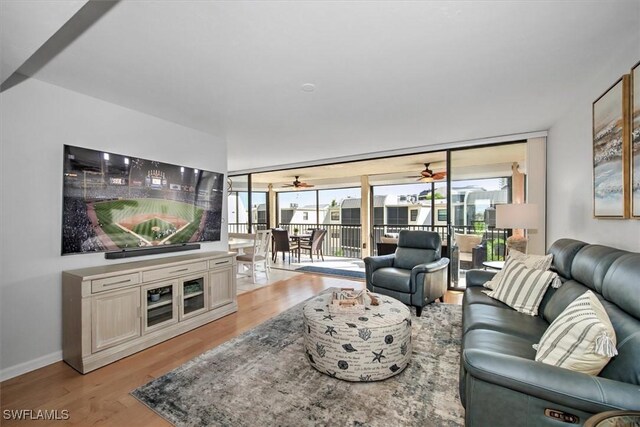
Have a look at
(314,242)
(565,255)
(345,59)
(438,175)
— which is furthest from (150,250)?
(438,175)

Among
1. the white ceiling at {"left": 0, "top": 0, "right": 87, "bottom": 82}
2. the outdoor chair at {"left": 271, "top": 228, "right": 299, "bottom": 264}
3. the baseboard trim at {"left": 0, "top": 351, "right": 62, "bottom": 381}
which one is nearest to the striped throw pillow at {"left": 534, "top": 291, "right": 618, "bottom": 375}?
the white ceiling at {"left": 0, "top": 0, "right": 87, "bottom": 82}

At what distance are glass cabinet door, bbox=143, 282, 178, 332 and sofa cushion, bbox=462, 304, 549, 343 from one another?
265 cm

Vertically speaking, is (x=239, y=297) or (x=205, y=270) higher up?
(x=205, y=270)

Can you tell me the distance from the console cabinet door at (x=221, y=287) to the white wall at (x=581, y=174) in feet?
11.8

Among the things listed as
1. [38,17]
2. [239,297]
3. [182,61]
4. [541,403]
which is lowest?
[239,297]

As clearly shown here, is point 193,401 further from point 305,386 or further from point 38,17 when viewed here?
point 38,17

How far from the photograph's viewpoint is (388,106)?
2.86 m

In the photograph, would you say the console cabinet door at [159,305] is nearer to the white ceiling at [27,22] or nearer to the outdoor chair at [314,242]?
the white ceiling at [27,22]

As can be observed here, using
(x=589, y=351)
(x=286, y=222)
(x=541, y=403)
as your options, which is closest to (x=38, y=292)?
(x=541, y=403)

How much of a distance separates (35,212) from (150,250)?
0.99 metres

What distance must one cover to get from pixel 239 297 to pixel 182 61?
3188 mm

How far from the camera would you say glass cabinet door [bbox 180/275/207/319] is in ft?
9.63

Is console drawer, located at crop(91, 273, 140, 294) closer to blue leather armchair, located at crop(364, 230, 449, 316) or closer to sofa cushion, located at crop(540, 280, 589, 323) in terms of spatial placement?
blue leather armchair, located at crop(364, 230, 449, 316)

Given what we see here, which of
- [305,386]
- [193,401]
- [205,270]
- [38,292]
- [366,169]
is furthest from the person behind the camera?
[366,169]
